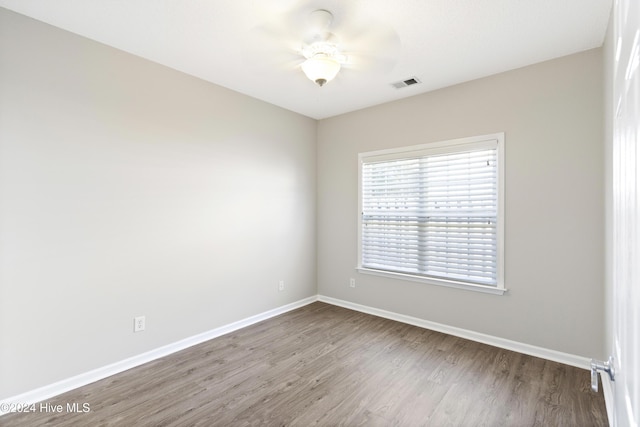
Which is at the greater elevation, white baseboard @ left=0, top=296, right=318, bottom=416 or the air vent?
the air vent

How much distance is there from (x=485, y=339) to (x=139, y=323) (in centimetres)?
335

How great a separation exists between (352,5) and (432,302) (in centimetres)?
301

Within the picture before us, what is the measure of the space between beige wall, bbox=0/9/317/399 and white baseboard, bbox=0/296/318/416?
54 mm

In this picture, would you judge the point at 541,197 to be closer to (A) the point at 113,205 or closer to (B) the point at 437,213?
(B) the point at 437,213

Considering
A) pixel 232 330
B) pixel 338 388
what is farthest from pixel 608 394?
pixel 232 330

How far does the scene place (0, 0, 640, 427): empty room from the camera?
2133mm

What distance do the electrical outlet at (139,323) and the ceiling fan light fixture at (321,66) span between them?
8.42ft

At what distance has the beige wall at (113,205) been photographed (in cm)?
215

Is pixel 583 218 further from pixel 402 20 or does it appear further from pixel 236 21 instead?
pixel 236 21

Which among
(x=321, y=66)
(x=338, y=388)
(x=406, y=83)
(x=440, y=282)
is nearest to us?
(x=321, y=66)

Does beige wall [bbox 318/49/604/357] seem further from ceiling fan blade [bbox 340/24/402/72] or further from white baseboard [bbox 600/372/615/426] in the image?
ceiling fan blade [bbox 340/24/402/72]

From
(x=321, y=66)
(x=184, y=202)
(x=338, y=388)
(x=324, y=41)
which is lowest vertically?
(x=338, y=388)

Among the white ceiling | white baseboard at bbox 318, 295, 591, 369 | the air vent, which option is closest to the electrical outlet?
the white ceiling

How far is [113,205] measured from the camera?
258 centimetres
